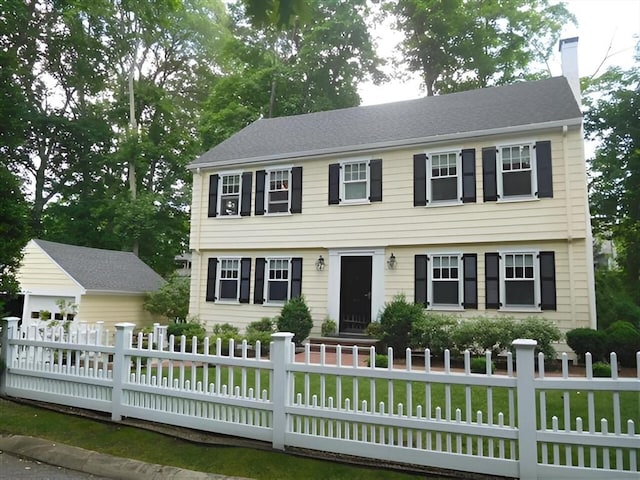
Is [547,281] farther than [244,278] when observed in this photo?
No

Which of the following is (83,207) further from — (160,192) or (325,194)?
(325,194)

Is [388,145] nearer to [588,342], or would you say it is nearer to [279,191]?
[279,191]

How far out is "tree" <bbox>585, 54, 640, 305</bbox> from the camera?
17.9 metres

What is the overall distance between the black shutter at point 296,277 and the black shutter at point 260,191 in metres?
1.90

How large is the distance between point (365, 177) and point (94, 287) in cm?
931

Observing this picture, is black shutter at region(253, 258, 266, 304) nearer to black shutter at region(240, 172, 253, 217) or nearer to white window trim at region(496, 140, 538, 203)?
black shutter at region(240, 172, 253, 217)

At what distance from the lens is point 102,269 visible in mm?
16703

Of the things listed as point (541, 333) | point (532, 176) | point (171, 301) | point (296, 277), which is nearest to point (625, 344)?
point (541, 333)

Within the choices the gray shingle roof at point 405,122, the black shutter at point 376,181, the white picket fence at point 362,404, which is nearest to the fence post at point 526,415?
the white picket fence at point 362,404

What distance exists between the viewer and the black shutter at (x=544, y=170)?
10.9 meters

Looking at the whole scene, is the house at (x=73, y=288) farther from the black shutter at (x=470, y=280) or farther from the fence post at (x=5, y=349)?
the black shutter at (x=470, y=280)

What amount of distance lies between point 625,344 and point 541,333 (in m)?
1.48

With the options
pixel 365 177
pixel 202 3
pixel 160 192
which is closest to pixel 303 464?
pixel 365 177

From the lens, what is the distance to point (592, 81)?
21.1 meters
